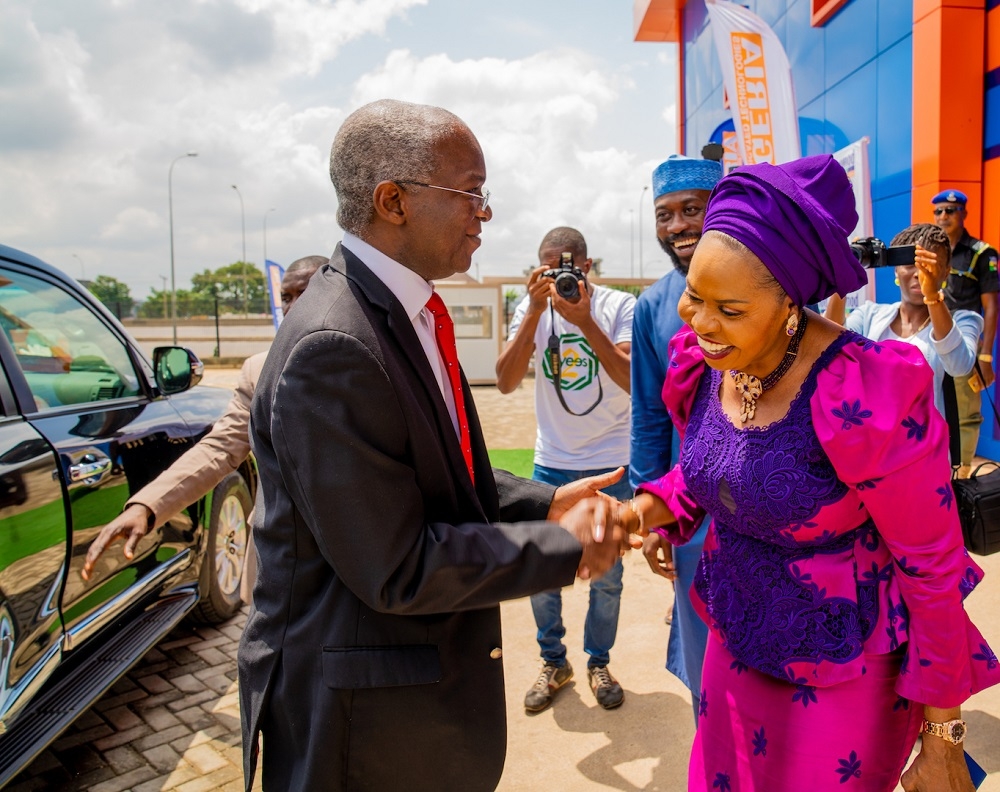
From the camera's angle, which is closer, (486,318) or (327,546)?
(327,546)

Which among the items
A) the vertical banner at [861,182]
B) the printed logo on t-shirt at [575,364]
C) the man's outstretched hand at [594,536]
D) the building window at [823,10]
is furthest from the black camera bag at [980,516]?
the building window at [823,10]

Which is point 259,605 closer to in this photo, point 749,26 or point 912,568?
point 912,568

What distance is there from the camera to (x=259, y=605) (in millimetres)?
1662

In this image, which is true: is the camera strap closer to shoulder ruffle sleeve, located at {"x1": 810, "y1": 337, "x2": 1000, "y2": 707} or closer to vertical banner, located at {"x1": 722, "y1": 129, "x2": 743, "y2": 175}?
shoulder ruffle sleeve, located at {"x1": 810, "y1": 337, "x2": 1000, "y2": 707}

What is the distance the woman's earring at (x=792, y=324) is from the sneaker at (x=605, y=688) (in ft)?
7.70

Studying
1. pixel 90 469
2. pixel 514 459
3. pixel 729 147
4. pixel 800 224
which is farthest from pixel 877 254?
pixel 729 147

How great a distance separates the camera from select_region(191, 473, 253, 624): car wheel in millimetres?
4277

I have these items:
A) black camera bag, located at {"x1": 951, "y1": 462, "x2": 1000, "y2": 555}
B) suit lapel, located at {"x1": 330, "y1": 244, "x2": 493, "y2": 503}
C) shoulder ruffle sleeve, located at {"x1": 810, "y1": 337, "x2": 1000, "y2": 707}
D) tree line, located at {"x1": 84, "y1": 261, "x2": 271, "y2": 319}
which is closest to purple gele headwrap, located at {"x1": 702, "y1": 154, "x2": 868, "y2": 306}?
shoulder ruffle sleeve, located at {"x1": 810, "y1": 337, "x2": 1000, "y2": 707}

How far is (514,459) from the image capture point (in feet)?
33.0

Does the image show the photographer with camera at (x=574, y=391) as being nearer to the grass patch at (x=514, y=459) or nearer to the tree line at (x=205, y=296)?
the grass patch at (x=514, y=459)

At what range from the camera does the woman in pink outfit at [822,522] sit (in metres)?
1.61

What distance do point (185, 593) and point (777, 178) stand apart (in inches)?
136

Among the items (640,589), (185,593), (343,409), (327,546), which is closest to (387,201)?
(343,409)

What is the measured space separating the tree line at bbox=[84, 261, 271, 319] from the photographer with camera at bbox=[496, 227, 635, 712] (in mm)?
20859
